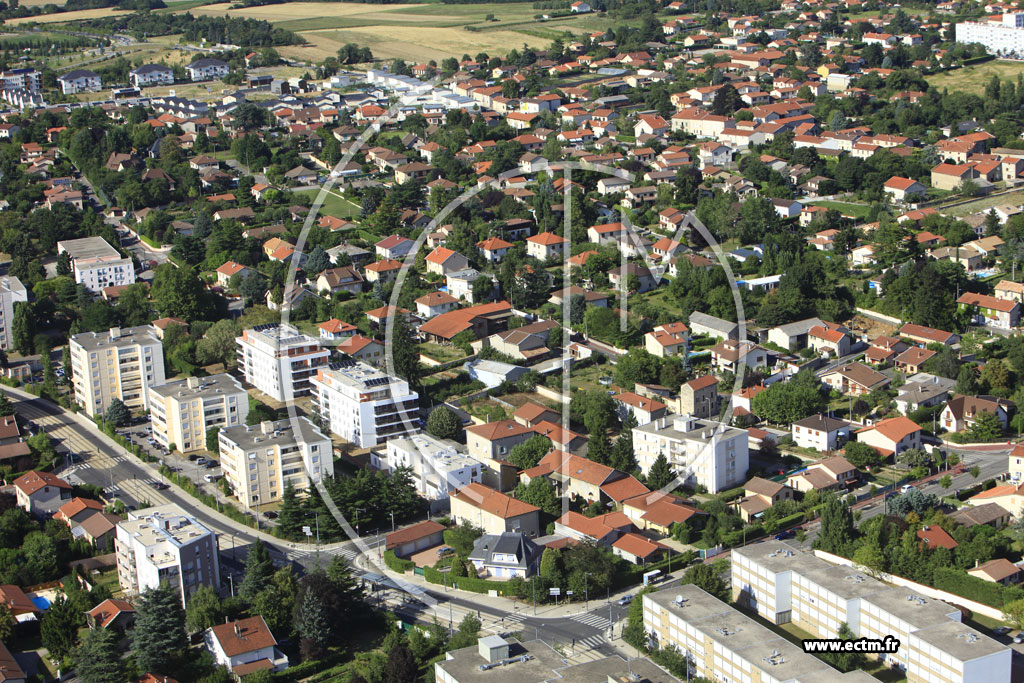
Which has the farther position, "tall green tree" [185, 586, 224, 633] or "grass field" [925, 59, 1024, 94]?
"grass field" [925, 59, 1024, 94]

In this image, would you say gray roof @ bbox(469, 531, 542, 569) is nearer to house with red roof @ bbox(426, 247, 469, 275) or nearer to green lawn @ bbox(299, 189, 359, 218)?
house with red roof @ bbox(426, 247, 469, 275)

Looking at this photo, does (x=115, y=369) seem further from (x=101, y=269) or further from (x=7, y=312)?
(x=101, y=269)

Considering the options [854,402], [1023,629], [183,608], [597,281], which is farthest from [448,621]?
[597,281]

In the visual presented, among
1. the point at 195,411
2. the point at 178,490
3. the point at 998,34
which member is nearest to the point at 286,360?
the point at 195,411

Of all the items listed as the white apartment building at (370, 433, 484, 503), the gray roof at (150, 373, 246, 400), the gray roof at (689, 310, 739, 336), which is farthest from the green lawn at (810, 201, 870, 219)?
the gray roof at (150, 373, 246, 400)

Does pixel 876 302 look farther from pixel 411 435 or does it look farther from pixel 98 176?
pixel 98 176

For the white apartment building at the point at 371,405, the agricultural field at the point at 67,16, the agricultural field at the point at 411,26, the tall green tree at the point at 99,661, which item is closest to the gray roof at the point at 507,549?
the white apartment building at the point at 371,405

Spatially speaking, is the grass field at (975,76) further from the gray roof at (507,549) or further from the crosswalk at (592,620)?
the crosswalk at (592,620)
